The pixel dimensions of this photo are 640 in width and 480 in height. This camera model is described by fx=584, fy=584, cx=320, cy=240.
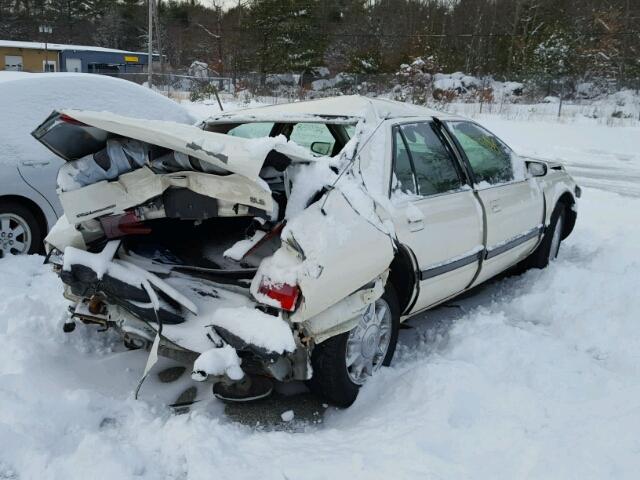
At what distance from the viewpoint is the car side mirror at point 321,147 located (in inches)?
172

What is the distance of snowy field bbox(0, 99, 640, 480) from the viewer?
2.67m

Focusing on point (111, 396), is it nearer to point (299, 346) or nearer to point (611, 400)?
point (299, 346)

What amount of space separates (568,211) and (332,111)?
3.39m

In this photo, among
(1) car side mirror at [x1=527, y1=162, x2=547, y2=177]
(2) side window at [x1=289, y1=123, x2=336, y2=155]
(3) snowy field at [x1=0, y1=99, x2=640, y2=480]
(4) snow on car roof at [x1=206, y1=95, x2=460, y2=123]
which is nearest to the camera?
(3) snowy field at [x1=0, y1=99, x2=640, y2=480]

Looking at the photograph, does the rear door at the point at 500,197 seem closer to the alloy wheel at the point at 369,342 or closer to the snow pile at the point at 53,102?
the alloy wheel at the point at 369,342

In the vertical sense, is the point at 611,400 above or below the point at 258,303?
below

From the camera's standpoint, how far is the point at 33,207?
17.6 feet

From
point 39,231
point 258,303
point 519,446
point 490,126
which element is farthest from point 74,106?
point 490,126

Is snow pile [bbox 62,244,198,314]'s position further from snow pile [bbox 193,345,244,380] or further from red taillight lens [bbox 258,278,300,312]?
red taillight lens [bbox 258,278,300,312]

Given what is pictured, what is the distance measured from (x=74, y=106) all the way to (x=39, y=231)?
1.27 m

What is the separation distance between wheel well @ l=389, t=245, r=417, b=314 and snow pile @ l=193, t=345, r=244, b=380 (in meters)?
1.22

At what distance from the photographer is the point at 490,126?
66.3 feet

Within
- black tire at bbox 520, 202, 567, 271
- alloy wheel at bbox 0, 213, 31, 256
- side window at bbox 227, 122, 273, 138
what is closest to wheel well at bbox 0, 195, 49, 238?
alloy wheel at bbox 0, 213, 31, 256

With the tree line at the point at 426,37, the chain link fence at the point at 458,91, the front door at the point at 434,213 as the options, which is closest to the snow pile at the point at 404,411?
the front door at the point at 434,213
